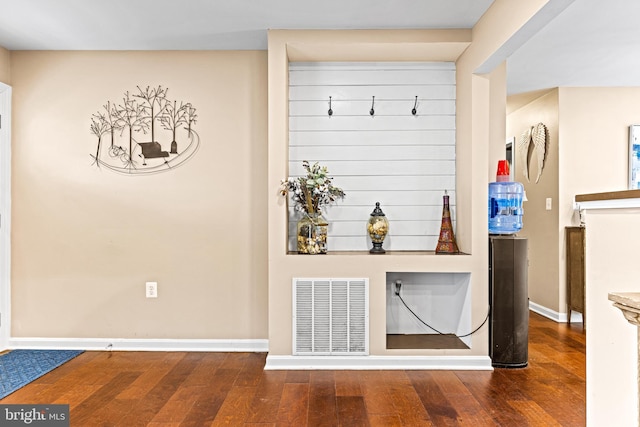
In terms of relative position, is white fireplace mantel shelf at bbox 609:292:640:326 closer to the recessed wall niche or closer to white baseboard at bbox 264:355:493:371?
white baseboard at bbox 264:355:493:371

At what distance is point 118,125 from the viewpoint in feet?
12.1

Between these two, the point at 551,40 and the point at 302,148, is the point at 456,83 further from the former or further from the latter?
the point at 302,148

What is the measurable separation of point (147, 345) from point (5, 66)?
2480mm

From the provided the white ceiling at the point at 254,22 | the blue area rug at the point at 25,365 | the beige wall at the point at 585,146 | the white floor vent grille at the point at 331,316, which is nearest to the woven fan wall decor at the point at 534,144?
the beige wall at the point at 585,146

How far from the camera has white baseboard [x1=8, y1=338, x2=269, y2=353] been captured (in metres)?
3.62

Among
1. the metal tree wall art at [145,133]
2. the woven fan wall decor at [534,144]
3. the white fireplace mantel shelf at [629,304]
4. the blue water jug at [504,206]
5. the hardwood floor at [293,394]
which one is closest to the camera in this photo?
the white fireplace mantel shelf at [629,304]

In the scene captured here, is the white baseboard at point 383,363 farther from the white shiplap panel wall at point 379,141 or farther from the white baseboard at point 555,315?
the white baseboard at point 555,315

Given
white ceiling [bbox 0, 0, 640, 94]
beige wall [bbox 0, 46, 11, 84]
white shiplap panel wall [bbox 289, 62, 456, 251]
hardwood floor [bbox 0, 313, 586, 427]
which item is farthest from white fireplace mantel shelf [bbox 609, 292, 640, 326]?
beige wall [bbox 0, 46, 11, 84]

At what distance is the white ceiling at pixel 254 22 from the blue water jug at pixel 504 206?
3.69ft

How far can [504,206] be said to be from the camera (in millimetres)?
3383

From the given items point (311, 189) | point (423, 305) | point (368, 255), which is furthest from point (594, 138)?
point (311, 189)

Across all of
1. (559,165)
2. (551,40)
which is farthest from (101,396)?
(559,165)

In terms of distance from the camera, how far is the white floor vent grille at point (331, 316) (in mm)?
3193

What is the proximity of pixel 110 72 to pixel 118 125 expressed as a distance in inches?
16.8
